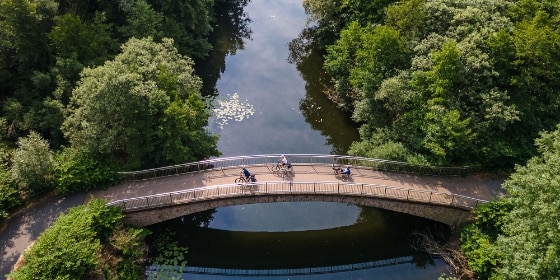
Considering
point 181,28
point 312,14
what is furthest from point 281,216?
point 312,14

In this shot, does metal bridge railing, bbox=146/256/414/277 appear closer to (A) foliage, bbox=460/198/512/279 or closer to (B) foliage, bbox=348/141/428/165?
(A) foliage, bbox=460/198/512/279

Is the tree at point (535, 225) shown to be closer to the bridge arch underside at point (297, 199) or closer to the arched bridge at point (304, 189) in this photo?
the bridge arch underside at point (297, 199)

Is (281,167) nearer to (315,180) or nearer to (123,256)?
(315,180)

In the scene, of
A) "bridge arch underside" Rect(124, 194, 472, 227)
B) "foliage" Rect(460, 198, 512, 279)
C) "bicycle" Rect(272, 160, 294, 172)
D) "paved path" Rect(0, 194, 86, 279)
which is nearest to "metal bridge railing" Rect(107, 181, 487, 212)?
"bridge arch underside" Rect(124, 194, 472, 227)

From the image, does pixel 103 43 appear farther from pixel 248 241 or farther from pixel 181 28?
pixel 248 241

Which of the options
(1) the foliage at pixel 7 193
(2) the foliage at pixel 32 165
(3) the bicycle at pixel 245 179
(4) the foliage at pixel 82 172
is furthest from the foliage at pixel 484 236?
(1) the foliage at pixel 7 193

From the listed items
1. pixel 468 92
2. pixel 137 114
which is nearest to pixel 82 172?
pixel 137 114

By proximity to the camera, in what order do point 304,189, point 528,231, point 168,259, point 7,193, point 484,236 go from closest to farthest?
point 528,231 → point 7,193 → point 484,236 → point 168,259 → point 304,189
